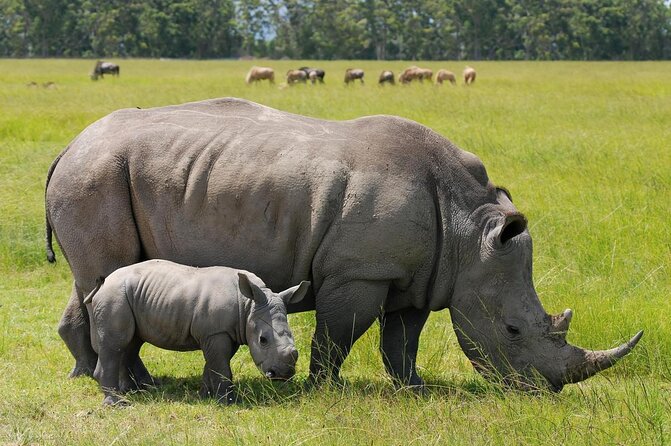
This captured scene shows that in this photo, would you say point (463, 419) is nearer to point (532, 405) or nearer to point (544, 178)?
point (532, 405)

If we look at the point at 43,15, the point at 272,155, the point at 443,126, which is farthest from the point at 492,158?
the point at 43,15

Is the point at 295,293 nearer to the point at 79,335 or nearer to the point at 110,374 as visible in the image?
the point at 110,374

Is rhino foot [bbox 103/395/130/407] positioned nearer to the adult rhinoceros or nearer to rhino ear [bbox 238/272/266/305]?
the adult rhinoceros

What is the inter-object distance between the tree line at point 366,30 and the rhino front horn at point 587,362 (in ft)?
310

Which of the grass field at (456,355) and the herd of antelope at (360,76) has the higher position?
the grass field at (456,355)

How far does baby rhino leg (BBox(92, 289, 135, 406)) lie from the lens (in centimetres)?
650

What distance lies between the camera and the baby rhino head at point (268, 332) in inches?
246

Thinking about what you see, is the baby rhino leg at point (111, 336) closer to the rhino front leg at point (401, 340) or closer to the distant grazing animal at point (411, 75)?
the rhino front leg at point (401, 340)

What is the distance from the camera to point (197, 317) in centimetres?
641

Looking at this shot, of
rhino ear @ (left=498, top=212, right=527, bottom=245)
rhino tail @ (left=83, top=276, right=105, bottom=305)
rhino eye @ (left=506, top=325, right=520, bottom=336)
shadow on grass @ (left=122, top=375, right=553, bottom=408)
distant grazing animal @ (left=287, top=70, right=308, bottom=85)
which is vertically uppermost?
rhino ear @ (left=498, top=212, right=527, bottom=245)

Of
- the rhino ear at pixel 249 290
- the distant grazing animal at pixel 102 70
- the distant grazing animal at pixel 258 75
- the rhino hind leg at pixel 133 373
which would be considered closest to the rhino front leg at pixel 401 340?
the rhino ear at pixel 249 290

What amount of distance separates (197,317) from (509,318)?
1860 millimetres

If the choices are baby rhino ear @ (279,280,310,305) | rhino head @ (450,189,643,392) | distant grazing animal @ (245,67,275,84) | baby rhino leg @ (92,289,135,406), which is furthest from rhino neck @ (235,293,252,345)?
distant grazing animal @ (245,67,275,84)

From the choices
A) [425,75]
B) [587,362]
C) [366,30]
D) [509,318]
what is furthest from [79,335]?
[366,30]
